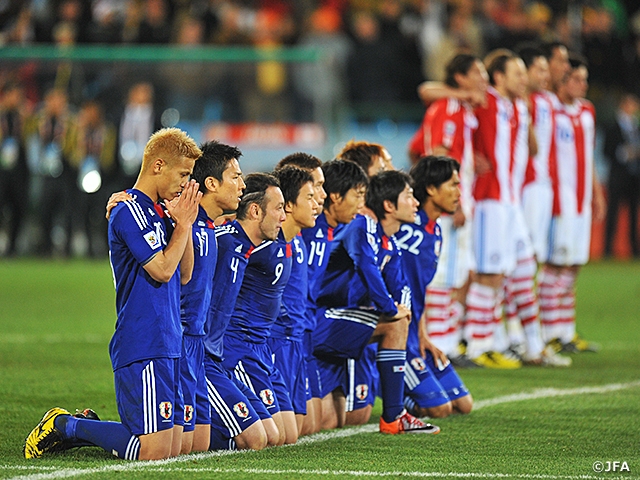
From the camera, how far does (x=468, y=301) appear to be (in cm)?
971

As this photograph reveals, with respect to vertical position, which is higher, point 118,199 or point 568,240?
point 118,199

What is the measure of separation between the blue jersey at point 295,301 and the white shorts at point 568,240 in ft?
14.5

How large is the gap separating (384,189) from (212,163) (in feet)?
4.82

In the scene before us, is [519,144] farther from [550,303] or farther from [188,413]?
[188,413]

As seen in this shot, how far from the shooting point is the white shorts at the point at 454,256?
367 inches

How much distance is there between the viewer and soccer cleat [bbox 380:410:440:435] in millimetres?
6535

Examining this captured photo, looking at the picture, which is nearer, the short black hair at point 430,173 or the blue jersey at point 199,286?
the blue jersey at point 199,286

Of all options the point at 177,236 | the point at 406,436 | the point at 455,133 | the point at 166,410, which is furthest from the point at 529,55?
the point at 166,410

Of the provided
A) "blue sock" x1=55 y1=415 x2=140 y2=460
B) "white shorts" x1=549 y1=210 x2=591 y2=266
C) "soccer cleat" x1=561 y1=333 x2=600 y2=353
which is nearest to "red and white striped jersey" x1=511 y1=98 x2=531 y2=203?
"white shorts" x1=549 y1=210 x2=591 y2=266

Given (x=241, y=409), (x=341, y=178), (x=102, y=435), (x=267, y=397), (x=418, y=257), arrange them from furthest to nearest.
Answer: (x=418, y=257)
(x=341, y=178)
(x=267, y=397)
(x=241, y=409)
(x=102, y=435)

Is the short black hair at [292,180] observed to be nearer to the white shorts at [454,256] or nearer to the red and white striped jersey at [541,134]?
the white shorts at [454,256]

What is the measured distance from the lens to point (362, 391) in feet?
22.9

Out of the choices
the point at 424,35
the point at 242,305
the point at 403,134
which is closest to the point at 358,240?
the point at 242,305

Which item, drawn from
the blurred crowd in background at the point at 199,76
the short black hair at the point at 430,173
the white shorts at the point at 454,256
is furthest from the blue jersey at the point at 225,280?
the blurred crowd in background at the point at 199,76
